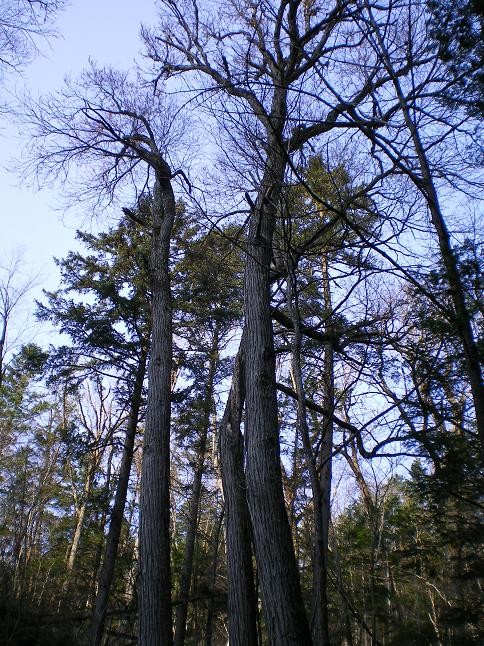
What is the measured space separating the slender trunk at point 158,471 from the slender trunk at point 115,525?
247 cm

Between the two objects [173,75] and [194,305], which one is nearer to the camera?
[173,75]

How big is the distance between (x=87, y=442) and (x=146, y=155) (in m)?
5.72

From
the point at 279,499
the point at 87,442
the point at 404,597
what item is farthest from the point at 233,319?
the point at 404,597

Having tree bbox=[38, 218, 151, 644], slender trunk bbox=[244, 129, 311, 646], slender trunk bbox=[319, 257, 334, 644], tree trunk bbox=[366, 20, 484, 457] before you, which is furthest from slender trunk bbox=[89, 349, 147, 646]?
tree trunk bbox=[366, 20, 484, 457]

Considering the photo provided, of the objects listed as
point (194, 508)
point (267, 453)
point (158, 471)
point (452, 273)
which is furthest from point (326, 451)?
point (194, 508)

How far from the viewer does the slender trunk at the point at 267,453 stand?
139 inches

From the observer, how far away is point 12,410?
18766 millimetres

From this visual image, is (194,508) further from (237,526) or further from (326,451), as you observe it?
(237,526)

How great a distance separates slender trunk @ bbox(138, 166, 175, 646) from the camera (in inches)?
202

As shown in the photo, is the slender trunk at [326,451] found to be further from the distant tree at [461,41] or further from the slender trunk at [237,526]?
the distant tree at [461,41]

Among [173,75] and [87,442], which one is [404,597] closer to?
[87,442]

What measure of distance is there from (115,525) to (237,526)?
16.0 feet

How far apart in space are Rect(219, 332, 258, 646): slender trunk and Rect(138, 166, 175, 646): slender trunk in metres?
1.13

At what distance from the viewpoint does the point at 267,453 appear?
426 cm
